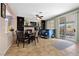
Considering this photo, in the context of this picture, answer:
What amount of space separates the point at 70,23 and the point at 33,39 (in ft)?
11.5

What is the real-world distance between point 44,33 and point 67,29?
3.74 metres

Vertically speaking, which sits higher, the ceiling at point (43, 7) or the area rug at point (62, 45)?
the ceiling at point (43, 7)

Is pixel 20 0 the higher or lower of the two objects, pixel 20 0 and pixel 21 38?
the higher

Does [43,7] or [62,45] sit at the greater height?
[43,7]

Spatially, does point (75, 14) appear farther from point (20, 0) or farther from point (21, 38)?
point (20, 0)

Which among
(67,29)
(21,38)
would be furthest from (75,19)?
(21,38)

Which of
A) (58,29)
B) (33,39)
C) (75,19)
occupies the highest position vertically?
(75,19)

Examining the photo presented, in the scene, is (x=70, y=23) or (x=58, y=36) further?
(x=58, y=36)

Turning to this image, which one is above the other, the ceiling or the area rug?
the ceiling

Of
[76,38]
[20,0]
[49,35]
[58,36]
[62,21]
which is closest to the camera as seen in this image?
[20,0]

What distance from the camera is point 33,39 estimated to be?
916 cm

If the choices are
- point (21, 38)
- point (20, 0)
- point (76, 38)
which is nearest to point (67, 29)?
point (76, 38)

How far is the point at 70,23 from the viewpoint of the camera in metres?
10.0

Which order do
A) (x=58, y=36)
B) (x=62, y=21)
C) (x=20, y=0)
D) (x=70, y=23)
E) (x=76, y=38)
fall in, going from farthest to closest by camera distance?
1. (x=58, y=36)
2. (x=62, y=21)
3. (x=70, y=23)
4. (x=76, y=38)
5. (x=20, y=0)
